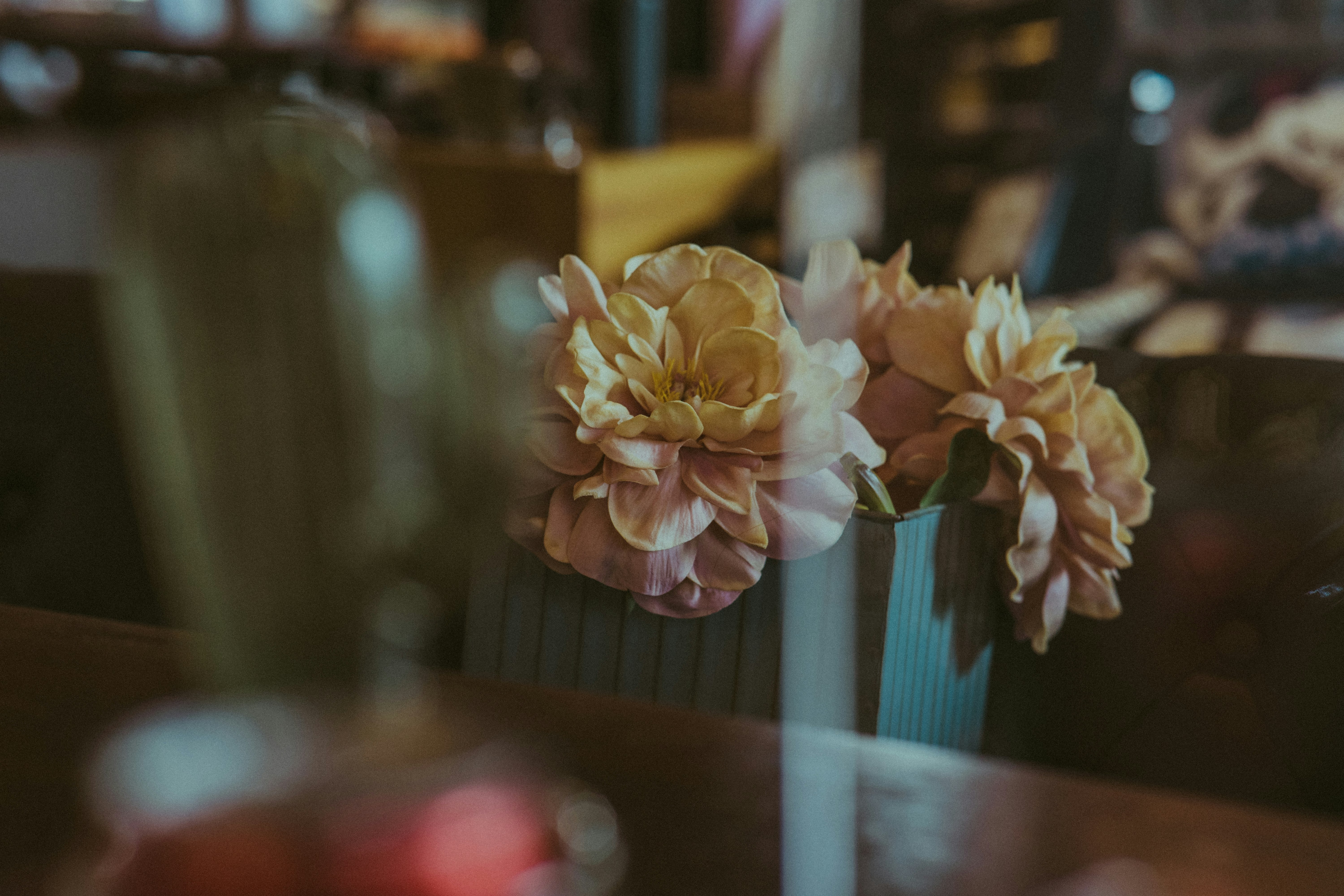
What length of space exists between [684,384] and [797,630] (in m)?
0.06

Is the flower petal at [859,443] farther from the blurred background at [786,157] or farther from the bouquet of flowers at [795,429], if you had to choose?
the blurred background at [786,157]

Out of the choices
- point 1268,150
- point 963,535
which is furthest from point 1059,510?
point 1268,150

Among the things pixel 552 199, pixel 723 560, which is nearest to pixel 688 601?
pixel 723 560

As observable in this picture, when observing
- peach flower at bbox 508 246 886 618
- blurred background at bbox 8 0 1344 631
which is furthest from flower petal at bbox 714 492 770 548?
blurred background at bbox 8 0 1344 631

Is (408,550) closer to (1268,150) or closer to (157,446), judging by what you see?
(157,446)

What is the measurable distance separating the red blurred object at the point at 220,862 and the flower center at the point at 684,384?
0.36 ft

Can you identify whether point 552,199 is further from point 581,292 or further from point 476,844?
point 476,844

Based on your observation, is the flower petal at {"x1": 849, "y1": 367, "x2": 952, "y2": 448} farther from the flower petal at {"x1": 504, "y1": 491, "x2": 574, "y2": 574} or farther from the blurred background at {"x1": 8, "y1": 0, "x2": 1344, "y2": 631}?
the blurred background at {"x1": 8, "y1": 0, "x2": 1344, "y2": 631}

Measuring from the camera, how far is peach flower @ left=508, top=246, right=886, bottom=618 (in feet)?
0.67

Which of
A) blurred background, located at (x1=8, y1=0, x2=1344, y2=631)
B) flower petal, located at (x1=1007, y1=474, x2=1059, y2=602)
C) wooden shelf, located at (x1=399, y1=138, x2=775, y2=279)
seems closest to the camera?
flower petal, located at (x1=1007, y1=474, x2=1059, y2=602)

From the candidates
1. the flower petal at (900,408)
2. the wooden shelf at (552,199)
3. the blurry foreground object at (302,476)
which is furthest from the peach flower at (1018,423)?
the wooden shelf at (552,199)

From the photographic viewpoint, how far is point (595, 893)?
0.15 meters

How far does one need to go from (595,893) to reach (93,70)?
1.69 m

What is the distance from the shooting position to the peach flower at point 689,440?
21cm
